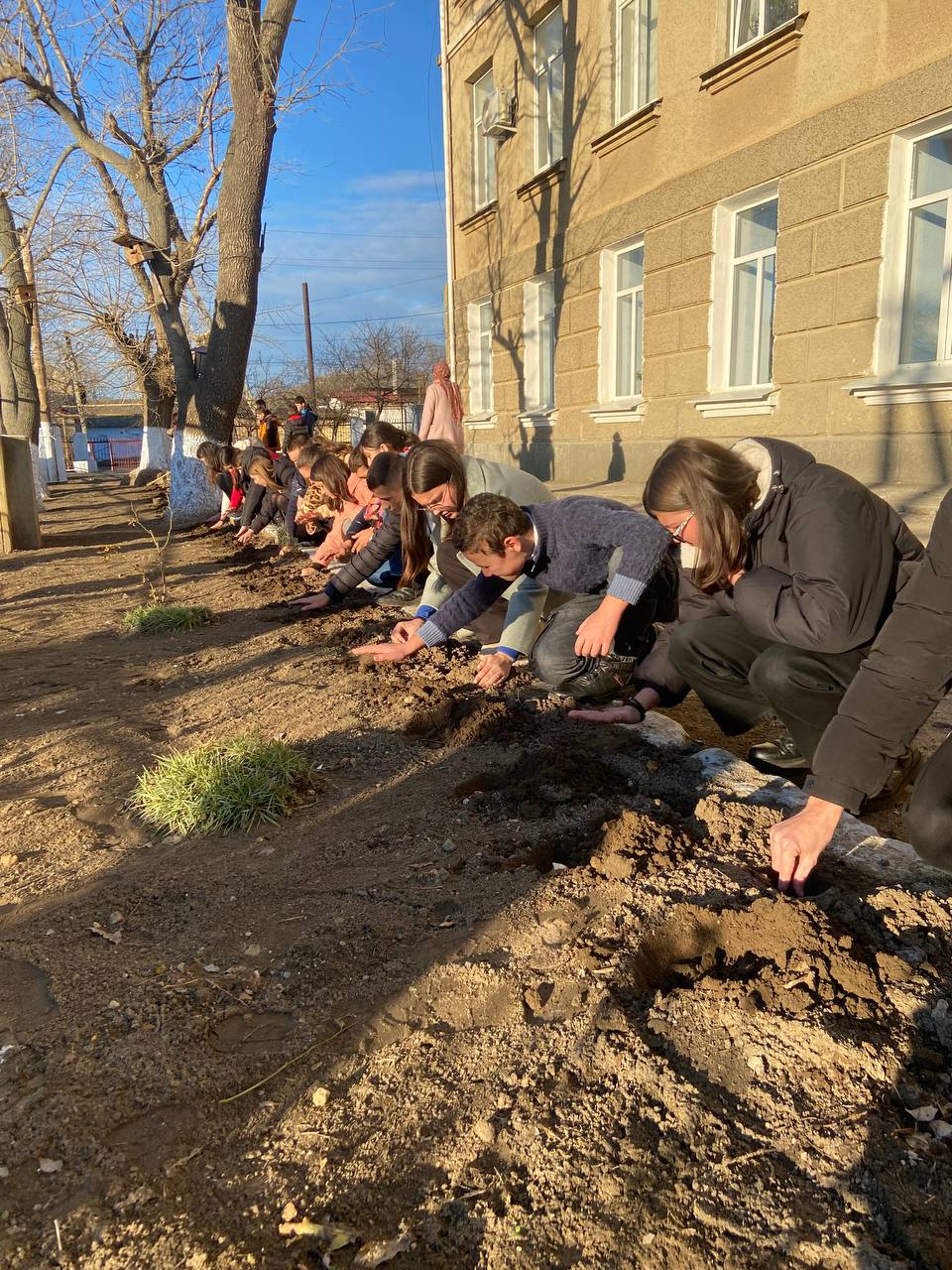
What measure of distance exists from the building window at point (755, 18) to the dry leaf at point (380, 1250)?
8.74m

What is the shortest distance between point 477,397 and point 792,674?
492 inches

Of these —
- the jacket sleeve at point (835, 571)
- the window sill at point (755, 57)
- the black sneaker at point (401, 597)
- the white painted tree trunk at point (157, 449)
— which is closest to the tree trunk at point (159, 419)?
the white painted tree trunk at point (157, 449)

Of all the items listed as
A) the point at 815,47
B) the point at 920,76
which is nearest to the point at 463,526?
the point at 920,76

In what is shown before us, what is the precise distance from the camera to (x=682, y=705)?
396cm

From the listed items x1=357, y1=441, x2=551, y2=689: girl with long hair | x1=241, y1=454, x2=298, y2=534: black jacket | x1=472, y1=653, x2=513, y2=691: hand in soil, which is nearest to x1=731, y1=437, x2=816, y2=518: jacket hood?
x1=357, y1=441, x2=551, y2=689: girl with long hair

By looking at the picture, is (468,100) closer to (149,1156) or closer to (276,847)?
(276,847)

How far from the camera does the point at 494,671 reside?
3.55m

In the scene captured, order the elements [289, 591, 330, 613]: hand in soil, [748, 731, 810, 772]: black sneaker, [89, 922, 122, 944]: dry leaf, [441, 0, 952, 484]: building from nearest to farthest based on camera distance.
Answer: [89, 922, 122, 944]: dry leaf → [748, 731, 810, 772]: black sneaker → [289, 591, 330, 613]: hand in soil → [441, 0, 952, 484]: building

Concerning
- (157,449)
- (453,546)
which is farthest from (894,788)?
(157,449)

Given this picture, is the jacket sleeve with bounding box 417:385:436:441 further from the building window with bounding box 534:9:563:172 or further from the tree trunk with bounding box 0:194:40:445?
the tree trunk with bounding box 0:194:40:445

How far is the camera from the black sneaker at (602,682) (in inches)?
137

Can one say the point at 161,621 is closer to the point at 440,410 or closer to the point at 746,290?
the point at 440,410

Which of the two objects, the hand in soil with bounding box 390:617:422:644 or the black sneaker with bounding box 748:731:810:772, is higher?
the hand in soil with bounding box 390:617:422:644

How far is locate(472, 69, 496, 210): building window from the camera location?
43.5 ft
